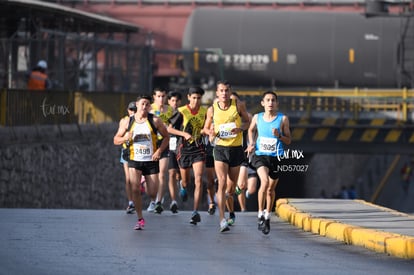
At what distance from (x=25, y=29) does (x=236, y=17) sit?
33.0 feet

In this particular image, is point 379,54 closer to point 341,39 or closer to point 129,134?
point 341,39

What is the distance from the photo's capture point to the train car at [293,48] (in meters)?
40.9

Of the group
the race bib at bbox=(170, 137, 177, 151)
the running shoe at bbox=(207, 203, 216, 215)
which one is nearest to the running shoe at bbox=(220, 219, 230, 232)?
the running shoe at bbox=(207, 203, 216, 215)

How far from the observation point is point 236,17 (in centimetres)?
4200

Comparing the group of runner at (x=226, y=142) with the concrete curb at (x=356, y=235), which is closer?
the concrete curb at (x=356, y=235)

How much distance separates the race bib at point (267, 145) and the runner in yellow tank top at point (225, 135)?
0.29 m

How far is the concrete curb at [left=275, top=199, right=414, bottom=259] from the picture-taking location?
512 inches

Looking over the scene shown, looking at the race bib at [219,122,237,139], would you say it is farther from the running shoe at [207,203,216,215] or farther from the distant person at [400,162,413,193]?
the distant person at [400,162,413,193]

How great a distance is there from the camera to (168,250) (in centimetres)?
1337

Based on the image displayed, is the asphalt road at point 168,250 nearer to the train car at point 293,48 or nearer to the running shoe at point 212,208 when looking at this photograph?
the running shoe at point 212,208

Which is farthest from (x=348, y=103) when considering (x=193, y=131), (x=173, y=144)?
(x=193, y=131)

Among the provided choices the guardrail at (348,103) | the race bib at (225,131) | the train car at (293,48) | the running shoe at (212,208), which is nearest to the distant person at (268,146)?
the race bib at (225,131)

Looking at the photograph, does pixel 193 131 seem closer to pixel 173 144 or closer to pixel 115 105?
pixel 173 144

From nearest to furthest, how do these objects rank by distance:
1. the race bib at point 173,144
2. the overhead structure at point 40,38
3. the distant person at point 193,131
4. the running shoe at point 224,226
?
the running shoe at point 224,226 < the distant person at point 193,131 < the race bib at point 173,144 < the overhead structure at point 40,38
